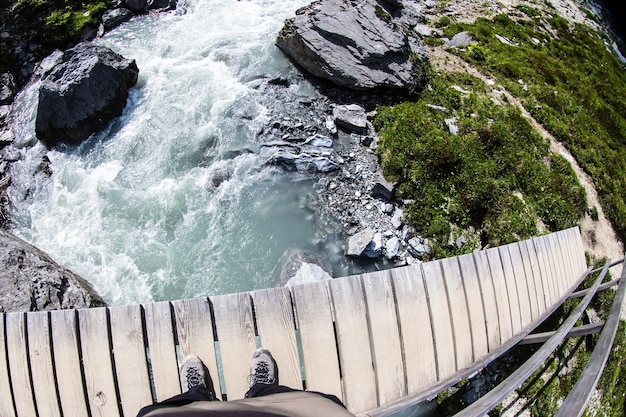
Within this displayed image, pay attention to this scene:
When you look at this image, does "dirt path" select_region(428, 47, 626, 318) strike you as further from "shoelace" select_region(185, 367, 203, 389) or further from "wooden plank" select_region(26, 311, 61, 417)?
"wooden plank" select_region(26, 311, 61, 417)

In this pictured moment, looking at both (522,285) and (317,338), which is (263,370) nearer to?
(317,338)

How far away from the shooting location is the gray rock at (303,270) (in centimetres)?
909

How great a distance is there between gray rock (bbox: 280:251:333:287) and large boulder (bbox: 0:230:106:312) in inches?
163

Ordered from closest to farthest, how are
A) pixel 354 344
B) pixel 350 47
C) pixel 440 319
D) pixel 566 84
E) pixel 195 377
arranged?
1. pixel 195 377
2. pixel 354 344
3. pixel 440 319
4. pixel 350 47
5. pixel 566 84

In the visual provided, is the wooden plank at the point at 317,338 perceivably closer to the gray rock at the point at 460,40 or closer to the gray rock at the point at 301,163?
the gray rock at the point at 301,163

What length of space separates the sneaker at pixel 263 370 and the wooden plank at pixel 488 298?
3646mm

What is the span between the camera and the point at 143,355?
17.6 feet

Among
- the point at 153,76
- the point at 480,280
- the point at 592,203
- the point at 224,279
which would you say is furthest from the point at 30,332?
the point at 592,203

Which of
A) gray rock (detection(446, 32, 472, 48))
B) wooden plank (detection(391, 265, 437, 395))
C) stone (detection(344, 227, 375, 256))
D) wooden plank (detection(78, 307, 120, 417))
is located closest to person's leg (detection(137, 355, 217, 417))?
wooden plank (detection(78, 307, 120, 417))

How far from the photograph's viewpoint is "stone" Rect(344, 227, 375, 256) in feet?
31.6

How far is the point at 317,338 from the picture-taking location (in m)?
5.60

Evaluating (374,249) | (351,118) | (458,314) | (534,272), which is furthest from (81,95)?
(534,272)

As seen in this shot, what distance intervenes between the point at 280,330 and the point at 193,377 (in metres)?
1.31

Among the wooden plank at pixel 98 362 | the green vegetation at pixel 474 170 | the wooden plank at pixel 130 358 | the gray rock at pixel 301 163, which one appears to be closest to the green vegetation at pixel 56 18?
the gray rock at pixel 301 163
